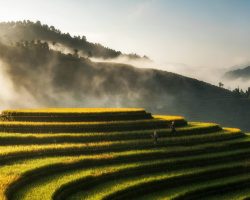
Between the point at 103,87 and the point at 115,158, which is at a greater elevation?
the point at 103,87

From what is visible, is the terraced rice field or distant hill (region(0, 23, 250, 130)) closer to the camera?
the terraced rice field

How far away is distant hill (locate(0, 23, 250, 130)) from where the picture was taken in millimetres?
133375

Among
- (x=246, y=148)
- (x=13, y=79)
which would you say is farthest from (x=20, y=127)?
(x=13, y=79)

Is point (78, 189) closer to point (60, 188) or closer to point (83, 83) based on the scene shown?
point (60, 188)

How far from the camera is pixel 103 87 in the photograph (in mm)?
149500

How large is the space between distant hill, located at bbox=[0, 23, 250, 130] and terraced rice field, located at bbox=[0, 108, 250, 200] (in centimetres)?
8679

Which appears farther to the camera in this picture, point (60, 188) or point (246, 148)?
point (246, 148)

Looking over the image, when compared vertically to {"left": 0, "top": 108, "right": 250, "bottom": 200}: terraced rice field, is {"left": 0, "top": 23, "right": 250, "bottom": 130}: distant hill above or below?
above

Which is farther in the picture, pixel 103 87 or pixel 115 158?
pixel 103 87

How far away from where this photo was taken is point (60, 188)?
74.5ft

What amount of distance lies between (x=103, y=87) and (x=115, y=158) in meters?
120

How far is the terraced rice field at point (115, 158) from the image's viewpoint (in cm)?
2441

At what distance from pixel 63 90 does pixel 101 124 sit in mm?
104886

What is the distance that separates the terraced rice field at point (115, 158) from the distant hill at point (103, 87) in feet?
285
